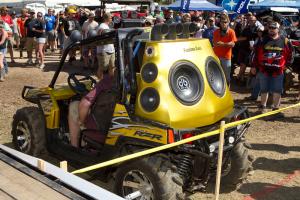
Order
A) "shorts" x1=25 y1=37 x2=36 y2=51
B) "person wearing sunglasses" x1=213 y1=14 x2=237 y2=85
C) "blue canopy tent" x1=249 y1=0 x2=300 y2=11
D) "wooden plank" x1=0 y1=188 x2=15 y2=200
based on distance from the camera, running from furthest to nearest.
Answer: "blue canopy tent" x1=249 y1=0 x2=300 y2=11 < "shorts" x1=25 y1=37 x2=36 y2=51 < "person wearing sunglasses" x1=213 y1=14 x2=237 y2=85 < "wooden plank" x1=0 y1=188 x2=15 y2=200

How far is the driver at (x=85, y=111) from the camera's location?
4.66 meters

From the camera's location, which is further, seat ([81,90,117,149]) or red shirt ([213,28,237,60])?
red shirt ([213,28,237,60])

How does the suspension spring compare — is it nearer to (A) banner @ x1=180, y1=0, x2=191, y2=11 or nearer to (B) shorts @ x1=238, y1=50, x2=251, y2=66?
(B) shorts @ x1=238, y1=50, x2=251, y2=66

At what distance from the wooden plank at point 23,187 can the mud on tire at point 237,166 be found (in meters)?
2.33

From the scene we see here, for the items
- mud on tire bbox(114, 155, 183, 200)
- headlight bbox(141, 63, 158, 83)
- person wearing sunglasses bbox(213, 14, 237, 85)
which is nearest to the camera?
mud on tire bbox(114, 155, 183, 200)

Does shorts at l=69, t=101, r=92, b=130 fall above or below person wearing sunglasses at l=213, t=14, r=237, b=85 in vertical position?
below

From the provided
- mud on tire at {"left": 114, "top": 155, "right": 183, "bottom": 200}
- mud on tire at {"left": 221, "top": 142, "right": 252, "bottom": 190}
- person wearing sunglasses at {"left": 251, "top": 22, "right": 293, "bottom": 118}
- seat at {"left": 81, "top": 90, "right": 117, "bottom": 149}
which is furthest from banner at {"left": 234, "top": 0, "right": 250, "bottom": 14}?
mud on tire at {"left": 114, "top": 155, "right": 183, "bottom": 200}

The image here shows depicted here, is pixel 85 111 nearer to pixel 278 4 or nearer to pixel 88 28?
pixel 88 28

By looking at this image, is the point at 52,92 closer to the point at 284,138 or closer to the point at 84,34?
the point at 284,138

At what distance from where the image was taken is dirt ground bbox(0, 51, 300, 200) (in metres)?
4.92

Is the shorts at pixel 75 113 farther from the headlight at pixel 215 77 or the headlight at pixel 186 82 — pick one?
the headlight at pixel 215 77

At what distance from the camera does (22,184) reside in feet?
10.9

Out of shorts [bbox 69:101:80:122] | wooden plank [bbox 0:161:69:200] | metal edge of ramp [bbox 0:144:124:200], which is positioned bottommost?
wooden plank [bbox 0:161:69:200]

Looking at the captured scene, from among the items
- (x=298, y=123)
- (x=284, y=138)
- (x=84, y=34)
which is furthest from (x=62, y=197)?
(x=84, y=34)
